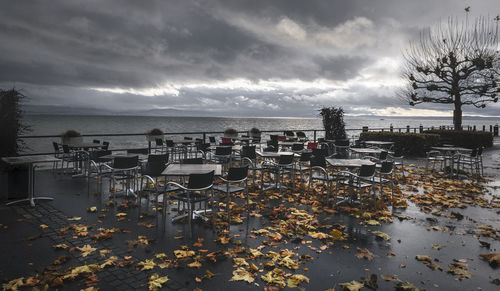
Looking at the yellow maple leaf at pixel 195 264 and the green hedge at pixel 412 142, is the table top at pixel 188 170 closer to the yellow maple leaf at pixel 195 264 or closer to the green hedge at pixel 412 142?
the yellow maple leaf at pixel 195 264

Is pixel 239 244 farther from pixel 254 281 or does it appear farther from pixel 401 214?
pixel 401 214

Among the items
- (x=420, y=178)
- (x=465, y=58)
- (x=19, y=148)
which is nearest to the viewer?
(x=19, y=148)

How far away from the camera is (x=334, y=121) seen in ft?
45.4

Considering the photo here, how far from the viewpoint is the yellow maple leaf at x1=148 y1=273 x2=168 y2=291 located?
265 cm

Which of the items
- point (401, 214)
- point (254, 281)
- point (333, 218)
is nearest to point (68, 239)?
point (254, 281)

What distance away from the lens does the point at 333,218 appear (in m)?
4.80

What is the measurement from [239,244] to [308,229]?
3.65 ft

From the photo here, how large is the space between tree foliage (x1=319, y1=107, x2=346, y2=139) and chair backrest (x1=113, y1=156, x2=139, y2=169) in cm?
1027

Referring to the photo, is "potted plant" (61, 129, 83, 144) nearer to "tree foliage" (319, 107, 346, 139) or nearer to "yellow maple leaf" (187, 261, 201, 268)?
"yellow maple leaf" (187, 261, 201, 268)

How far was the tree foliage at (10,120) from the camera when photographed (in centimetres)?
656

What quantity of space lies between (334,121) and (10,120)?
38.5 ft

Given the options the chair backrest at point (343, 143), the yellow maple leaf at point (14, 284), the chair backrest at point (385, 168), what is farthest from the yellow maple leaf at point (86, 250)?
the chair backrest at point (343, 143)

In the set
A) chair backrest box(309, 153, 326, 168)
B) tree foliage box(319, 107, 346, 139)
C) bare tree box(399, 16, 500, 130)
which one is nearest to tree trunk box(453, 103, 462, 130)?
bare tree box(399, 16, 500, 130)

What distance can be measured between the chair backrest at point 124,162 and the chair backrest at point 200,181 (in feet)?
6.55
